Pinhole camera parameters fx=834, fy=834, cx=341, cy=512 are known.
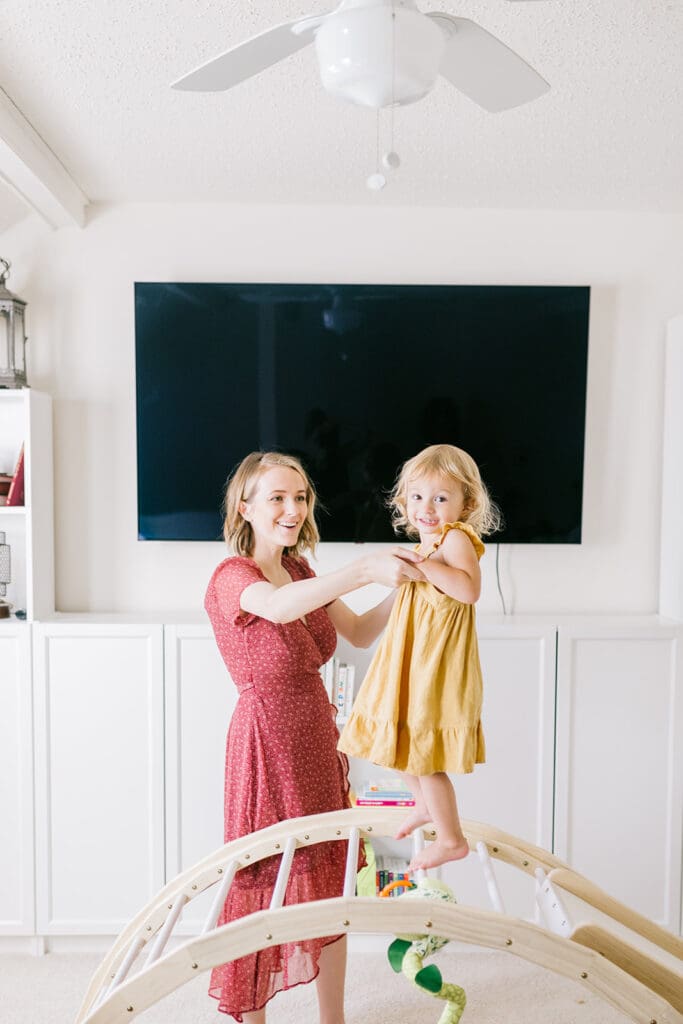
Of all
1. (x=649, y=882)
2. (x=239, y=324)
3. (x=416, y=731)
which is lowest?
(x=649, y=882)

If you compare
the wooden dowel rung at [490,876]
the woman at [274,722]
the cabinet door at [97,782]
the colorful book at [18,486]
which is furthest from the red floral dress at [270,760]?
the colorful book at [18,486]

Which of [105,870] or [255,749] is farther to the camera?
[105,870]

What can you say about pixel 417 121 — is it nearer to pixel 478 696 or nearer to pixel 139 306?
pixel 139 306

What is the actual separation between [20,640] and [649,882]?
231cm

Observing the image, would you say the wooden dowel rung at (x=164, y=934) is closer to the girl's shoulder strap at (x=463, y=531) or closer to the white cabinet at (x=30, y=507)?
the girl's shoulder strap at (x=463, y=531)

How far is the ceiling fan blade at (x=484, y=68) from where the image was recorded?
127cm

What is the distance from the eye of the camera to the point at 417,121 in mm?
2318

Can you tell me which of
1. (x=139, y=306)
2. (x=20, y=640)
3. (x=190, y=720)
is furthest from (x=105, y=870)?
(x=139, y=306)

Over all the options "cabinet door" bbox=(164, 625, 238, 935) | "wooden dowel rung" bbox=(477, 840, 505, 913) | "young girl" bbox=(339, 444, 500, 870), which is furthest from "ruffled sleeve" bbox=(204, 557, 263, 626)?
"cabinet door" bbox=(164, 625, 238, 935)

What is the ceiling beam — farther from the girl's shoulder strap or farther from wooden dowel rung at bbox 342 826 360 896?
wooden dowel rung at bbox 342 826 360 896

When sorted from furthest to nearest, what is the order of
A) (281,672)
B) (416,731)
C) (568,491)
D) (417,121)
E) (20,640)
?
(568,491), (20,640), (417,121), (281,672), (416,731)

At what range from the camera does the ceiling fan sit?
118 centimetres

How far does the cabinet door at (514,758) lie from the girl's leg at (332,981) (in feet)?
2.54

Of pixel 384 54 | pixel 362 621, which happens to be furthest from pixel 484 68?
pixel 362 621
